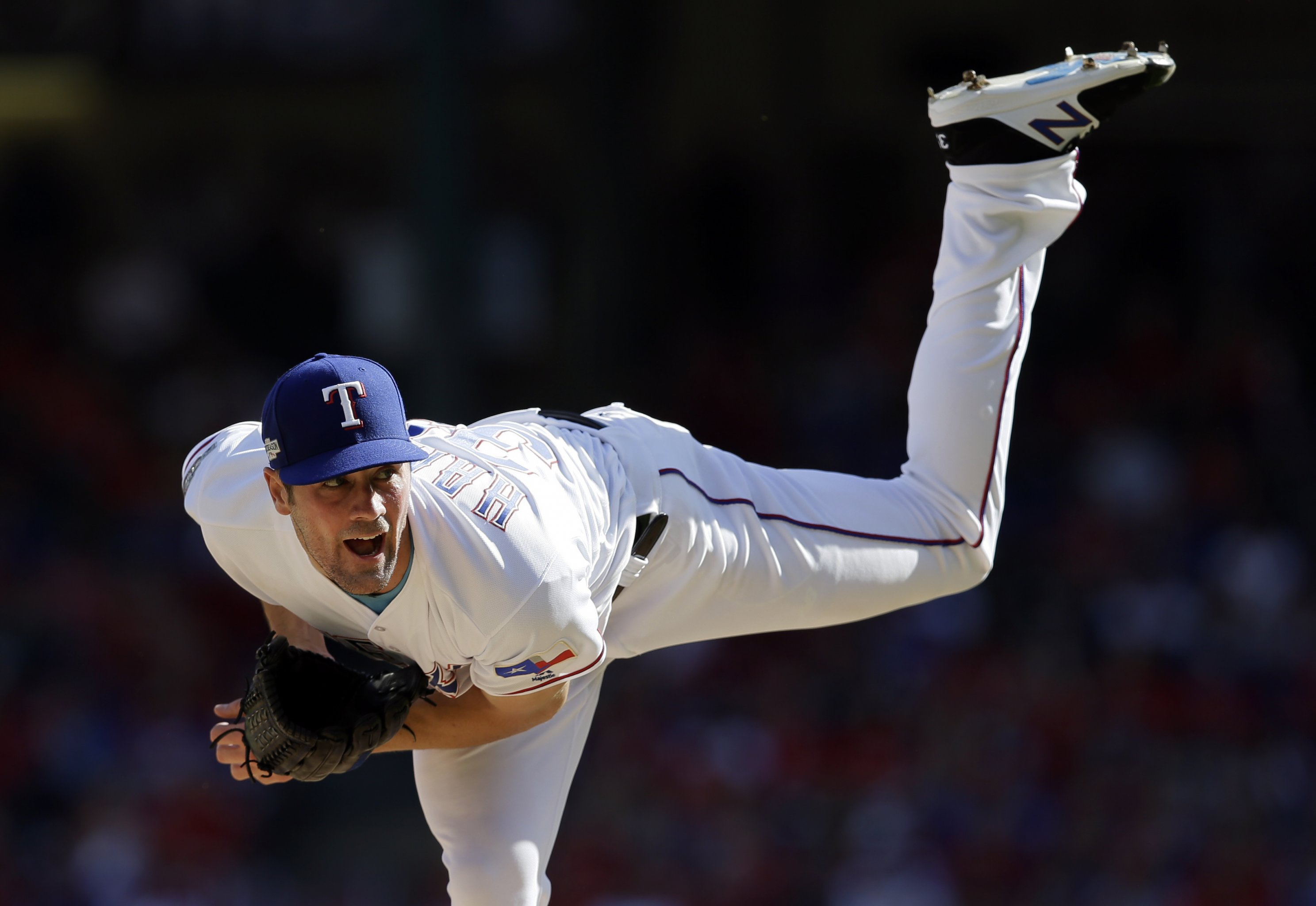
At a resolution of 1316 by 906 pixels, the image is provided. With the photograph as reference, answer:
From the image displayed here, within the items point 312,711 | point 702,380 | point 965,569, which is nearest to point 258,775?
point 312,711

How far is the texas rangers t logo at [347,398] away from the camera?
8.28 feet

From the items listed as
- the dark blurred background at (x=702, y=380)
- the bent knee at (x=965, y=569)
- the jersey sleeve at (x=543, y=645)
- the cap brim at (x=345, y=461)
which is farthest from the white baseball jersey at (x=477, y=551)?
the dark blurred background at (x=702, y=380)

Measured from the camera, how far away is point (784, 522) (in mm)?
3164

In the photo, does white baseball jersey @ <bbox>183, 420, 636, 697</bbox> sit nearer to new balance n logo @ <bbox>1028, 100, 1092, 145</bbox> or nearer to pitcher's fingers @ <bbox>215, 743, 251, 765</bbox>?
pitcher's fingers @ <bbox>215, 743, 251, 765</bbox>

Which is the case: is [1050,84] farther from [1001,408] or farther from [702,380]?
[702,380]

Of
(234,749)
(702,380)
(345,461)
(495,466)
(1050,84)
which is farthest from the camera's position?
(702,380)

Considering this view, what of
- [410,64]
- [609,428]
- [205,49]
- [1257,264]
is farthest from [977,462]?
[205,49]

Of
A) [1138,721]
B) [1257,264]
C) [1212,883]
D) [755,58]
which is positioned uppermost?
[755,58]

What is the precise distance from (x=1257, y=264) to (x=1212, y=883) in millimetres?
3756

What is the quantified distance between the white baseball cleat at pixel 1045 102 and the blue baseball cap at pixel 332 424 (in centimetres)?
139

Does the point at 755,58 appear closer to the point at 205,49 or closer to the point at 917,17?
the point at 917,17

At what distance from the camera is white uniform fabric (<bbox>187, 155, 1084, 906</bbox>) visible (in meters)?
3.07

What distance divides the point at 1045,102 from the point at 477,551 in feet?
5.02

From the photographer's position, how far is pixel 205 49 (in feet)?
31.5
